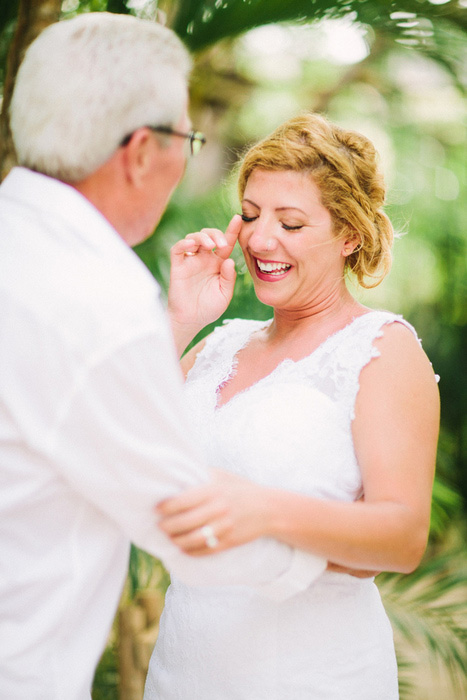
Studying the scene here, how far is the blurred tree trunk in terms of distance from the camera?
2521 millimetres

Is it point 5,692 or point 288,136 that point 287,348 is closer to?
point 288,136

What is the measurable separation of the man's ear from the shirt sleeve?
0.36 meters

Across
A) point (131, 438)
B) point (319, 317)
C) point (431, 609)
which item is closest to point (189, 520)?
point (131, 438)

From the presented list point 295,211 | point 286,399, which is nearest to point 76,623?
point 286,399

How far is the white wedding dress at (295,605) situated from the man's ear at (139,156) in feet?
2.48

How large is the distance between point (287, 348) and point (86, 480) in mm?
1099

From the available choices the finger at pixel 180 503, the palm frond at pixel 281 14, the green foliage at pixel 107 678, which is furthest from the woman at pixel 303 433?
the green foliage at pixel 107 678

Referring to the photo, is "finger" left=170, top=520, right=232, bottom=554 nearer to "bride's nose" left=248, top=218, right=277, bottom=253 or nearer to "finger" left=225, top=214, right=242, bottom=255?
"bride's nose" left=248, top=218, right=277, bottom=253

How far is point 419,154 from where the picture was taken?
5.82m

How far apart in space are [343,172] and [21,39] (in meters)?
1.42

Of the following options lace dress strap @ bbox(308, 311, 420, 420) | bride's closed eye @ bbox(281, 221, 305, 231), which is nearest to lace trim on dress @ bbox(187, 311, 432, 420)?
lace dress strap @ bbox(308, 311, 420, 420)

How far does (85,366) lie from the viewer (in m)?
1.01

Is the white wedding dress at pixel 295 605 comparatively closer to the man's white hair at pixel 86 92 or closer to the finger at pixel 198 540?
the finger at pixel 198 540

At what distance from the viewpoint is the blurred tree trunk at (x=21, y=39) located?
8.27ft
